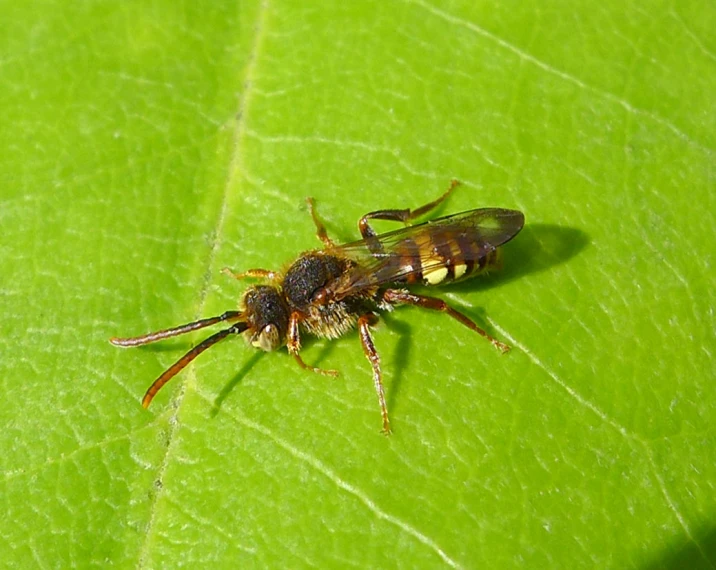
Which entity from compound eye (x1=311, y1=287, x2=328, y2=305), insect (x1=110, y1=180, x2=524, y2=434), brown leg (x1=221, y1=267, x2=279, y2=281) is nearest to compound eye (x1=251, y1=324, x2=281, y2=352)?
insect (x1=110, y1=180, x2=524, y2=434)

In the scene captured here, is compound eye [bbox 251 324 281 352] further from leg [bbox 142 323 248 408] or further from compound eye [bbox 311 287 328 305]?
compound eye [bbox 311 287 328 305]

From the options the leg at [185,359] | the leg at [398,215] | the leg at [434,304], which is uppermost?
the leg at [398,215]

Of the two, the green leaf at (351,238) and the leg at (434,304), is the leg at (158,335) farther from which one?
the leg at (434,304)

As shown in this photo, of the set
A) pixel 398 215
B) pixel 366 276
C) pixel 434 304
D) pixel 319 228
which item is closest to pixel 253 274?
pixel 319 228

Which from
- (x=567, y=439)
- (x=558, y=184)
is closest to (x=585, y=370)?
(x=567, y=439)

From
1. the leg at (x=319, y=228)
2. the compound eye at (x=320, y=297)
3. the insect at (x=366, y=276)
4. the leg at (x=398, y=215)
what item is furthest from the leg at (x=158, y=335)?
the leg at (x=398, y=215)
